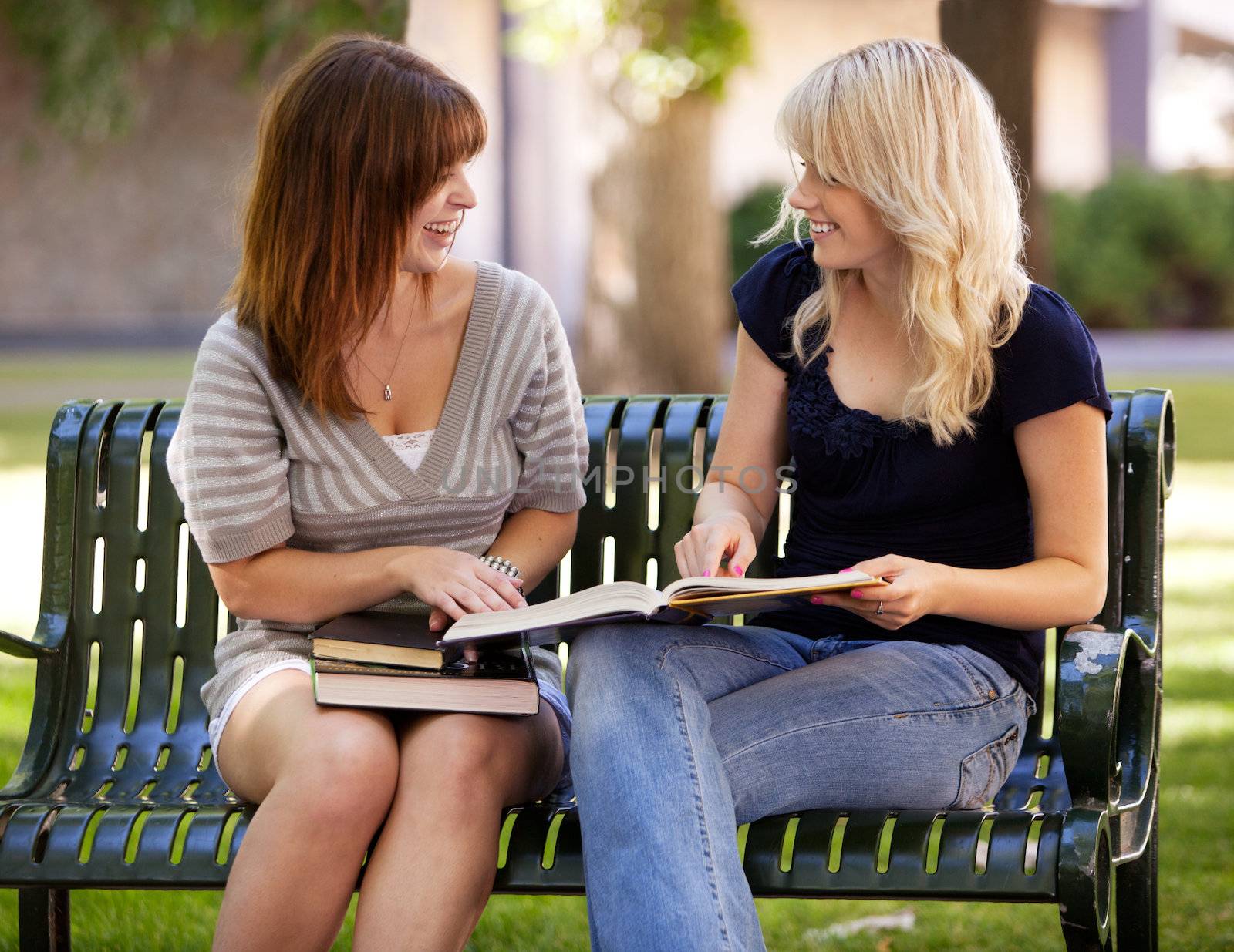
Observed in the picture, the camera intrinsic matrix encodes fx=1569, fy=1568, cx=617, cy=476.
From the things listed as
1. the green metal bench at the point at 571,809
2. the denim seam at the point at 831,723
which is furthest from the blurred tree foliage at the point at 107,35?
the denim seam at the point at 831,723

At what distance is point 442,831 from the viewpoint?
2.22m

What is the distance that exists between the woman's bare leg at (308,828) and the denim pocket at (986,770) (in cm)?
86

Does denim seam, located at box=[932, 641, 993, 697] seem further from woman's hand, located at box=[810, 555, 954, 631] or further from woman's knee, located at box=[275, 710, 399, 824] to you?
Answer: woman's knee, located at box=[275, 710, 399, 824]

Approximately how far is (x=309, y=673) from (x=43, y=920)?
2.76 feet

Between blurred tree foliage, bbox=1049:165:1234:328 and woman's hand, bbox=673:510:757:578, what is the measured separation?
18232 millimetres

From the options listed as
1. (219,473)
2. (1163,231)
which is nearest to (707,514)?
(219,473)

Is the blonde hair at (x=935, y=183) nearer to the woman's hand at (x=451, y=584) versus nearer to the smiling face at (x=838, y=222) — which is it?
the smiling face at (x=838, y=222)

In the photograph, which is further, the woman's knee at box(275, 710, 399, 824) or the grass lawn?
the grass lawn

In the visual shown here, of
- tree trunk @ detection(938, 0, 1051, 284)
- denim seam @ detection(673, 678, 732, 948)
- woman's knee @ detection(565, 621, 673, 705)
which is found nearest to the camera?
denim seam @ detection(673, 678, 732, 948)

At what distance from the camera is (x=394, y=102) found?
2531 mm

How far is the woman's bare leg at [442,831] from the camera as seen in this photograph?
215 cm

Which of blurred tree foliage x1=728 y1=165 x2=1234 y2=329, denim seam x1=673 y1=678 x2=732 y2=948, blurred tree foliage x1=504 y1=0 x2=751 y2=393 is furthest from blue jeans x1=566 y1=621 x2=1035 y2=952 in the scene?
blurred tree foliage x1=728 y1=165 x2=1234 y2=329

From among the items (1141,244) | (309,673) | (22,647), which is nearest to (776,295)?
(309,673)

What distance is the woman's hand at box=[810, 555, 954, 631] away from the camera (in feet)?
7.45
